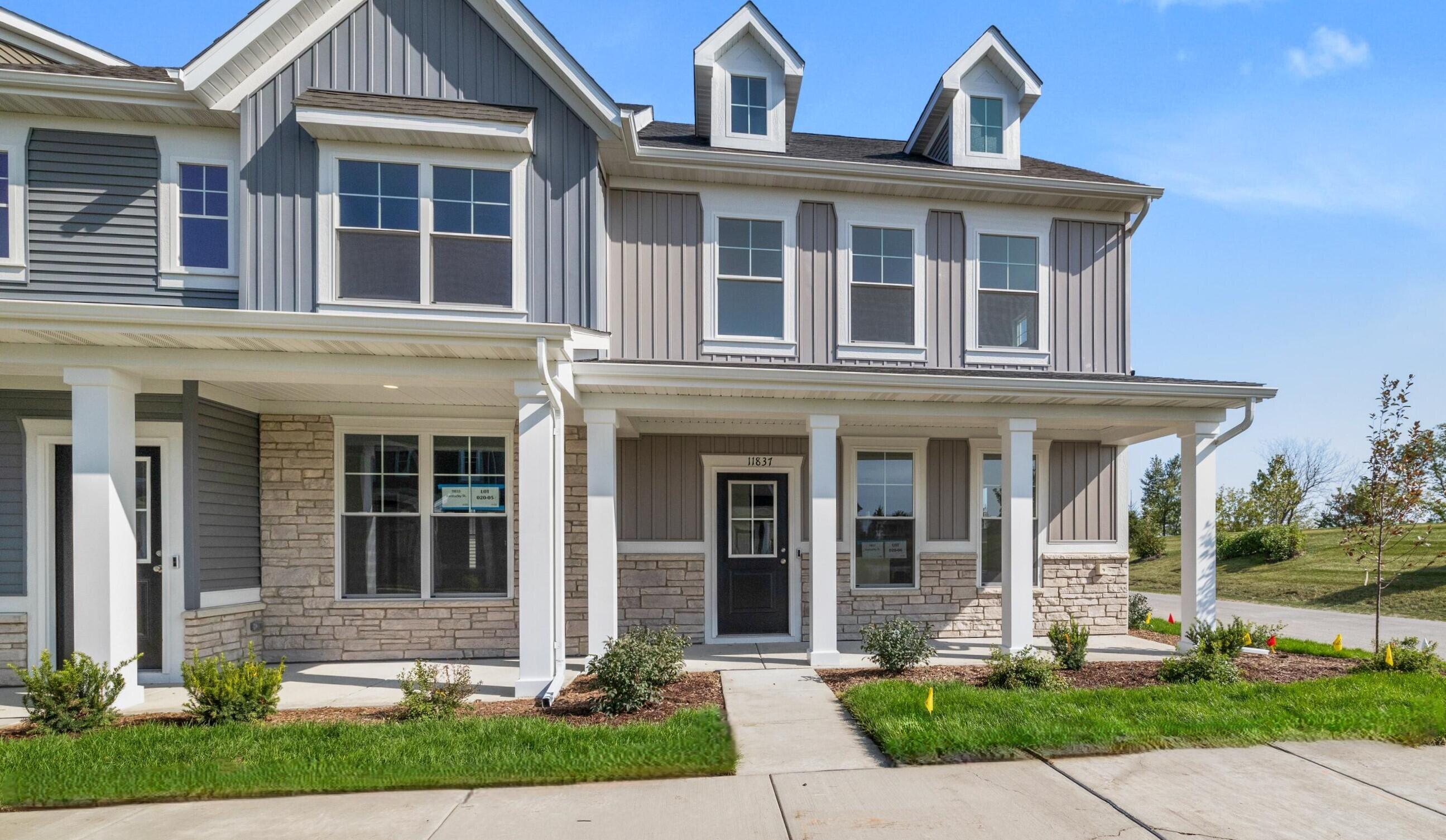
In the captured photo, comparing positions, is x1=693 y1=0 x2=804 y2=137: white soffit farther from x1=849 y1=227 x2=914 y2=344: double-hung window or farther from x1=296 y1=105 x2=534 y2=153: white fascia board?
x1=296 y1=105 x2=534 y2=153: white fascia board

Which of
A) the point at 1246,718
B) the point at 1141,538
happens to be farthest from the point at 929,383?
the point at 1141,538

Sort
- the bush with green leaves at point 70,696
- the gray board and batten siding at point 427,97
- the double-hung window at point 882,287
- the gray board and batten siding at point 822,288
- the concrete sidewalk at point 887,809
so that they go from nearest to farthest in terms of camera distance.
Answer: the concrete sidewalk at point 887,809 < the bush with green leaves at point 70,696 < the gray board and batten siding at point 427,97 < the gray board and batten siding at point 822,288 < the double-hung window at point 882,287

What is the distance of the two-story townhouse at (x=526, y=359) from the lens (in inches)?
269

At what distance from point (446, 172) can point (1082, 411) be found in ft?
23.9

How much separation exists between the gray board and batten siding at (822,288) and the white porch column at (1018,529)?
142 cm

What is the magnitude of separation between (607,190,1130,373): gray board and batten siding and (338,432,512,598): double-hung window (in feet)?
7.22

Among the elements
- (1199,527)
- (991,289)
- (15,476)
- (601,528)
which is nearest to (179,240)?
(15,476)

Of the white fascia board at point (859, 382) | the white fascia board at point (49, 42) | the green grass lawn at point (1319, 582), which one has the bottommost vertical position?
the green grass lawn at point (1319, 582)

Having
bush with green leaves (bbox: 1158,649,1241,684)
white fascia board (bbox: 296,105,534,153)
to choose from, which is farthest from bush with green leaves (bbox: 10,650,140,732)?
bush with green leaves (bbox: 1158,649,1241,684)

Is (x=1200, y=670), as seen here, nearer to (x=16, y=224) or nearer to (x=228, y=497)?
(x=228, y=497)

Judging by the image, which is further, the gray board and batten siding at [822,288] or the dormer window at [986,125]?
the dormer window at [986,125]

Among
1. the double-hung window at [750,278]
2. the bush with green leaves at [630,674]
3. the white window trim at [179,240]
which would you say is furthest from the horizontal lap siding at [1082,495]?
the white window trim at [179,240]

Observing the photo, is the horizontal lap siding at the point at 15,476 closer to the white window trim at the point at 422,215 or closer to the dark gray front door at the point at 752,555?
the white window trim at the point at 422,215

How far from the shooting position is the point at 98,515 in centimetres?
637
